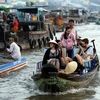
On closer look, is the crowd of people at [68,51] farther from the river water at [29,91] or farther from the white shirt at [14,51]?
the white shirt at [14,51]

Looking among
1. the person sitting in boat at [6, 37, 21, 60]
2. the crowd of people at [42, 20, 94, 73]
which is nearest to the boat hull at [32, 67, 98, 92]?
the crowd of people at [42, 20, 94, 73]

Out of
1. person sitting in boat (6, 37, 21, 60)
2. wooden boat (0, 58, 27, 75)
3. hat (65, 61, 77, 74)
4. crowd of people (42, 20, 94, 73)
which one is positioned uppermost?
crowd of people (42, 20, 94, 73)

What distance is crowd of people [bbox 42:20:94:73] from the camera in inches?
429

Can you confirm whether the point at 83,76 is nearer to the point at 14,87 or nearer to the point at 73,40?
the point at 73,40

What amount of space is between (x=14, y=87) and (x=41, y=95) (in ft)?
5.54

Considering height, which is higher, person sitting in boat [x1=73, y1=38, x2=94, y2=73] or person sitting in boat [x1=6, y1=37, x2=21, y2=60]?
person sitting in boat [x1=73, y1=38, x2=94, y2=73]

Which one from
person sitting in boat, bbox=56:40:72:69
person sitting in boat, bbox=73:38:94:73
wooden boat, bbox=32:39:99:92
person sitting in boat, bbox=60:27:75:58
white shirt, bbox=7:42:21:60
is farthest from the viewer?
white shirt, bbox=7:42:21:60

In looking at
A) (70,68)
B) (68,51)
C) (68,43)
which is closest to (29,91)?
(70,68)

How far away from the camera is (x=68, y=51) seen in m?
12.5

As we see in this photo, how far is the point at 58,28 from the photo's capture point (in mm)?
46312

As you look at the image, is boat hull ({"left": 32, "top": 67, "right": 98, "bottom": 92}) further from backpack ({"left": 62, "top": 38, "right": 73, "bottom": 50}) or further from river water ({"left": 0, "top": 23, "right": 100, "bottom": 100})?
backpack ({"left": 62, "top": 38, "right": 73, "bottom": 50})

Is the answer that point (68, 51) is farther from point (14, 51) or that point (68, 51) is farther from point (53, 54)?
point (14, 51)

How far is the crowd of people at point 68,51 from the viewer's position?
10.9m

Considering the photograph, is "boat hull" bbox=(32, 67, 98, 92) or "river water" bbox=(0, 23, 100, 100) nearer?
"boat hull" bbox=(32, 67, 98, 92)
